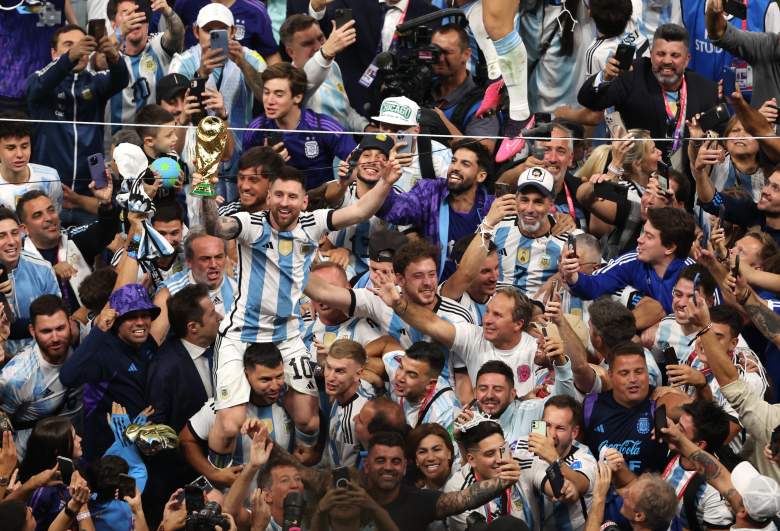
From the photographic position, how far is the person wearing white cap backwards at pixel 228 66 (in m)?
12.2

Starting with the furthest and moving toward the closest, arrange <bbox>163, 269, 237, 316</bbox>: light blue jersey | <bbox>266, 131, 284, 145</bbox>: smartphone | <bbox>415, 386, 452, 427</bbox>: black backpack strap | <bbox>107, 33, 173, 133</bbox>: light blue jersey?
1. <bbox>107, 33, 173, 133</bbox>: light blue jersey
2. <bbox>266, 131, 284, 145</bbox>: smartphone
3. <bbox>163, 269, 237, 316</bbox>: light blue jersey
4. <bbox>415, 386, 452, 427</bbox>: black backpack strap

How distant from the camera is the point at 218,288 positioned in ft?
35.9

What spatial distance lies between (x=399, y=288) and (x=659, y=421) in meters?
1.59

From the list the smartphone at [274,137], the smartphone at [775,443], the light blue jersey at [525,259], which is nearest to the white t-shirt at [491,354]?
the light blue jersey at [525,259]

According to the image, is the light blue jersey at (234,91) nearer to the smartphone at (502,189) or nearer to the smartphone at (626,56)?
the smartphone at (502,189)

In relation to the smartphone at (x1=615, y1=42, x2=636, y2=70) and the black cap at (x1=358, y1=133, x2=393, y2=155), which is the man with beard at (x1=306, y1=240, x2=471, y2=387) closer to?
the black cap at (x1=358, y1=133, x2=393, y2=155)

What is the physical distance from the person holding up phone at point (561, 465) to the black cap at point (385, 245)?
133cm

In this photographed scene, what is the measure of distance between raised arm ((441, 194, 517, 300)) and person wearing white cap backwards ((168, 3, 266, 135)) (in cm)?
203

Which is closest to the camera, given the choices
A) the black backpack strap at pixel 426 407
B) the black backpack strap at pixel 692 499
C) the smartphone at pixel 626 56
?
the black backpack strap at pixel 692 499

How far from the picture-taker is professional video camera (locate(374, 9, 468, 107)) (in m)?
12.0

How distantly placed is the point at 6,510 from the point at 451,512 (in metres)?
2.14

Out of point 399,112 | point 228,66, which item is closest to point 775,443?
point 399,112

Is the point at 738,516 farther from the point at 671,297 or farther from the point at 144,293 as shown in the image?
the point at 144,293

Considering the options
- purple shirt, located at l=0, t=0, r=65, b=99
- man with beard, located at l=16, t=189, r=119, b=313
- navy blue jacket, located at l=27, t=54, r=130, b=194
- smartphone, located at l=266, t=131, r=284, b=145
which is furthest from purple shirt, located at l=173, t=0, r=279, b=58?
man with beard, located at l=16, t=189, r=119, b=313
